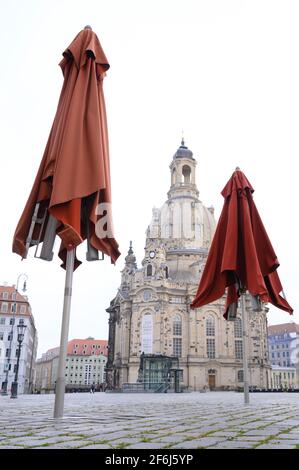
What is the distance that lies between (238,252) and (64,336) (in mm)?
5761

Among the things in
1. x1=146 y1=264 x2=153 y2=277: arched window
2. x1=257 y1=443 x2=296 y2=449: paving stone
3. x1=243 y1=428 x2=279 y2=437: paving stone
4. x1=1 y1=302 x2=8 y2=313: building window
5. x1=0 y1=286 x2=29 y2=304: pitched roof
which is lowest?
x1=257 y1=443 x2=296 y2=449: paving stone

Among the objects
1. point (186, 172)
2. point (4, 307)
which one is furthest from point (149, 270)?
point (4, 307)

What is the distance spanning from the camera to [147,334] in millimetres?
72000

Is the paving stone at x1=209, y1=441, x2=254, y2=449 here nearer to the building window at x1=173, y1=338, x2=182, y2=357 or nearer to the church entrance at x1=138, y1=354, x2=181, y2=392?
the church entrance at x1=138, y1=354, x2=181, y2=392

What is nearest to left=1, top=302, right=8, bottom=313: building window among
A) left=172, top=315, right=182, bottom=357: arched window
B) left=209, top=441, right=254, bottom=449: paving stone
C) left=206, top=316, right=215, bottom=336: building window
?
left=172, top=315, right=182, bottom=357: arched window

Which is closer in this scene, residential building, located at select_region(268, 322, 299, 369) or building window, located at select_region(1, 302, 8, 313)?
building window, located at select_region(1, 302, 8, 313)

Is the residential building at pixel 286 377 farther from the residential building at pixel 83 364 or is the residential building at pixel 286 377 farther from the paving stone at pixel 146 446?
the paving stone at pixel 146 446

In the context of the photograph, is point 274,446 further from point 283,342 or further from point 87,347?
point 87,347

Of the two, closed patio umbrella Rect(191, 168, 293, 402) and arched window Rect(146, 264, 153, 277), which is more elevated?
arched window Rect(146, 264, 153, 277)

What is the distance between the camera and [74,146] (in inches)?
280

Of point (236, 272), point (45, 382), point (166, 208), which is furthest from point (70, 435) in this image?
point (45, 382)

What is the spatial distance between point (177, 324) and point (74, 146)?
6845 centimetres

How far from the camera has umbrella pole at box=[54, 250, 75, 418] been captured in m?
7.14
